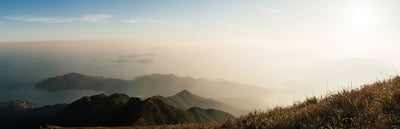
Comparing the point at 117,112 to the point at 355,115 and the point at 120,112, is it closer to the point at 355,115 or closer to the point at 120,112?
the point at 120,112

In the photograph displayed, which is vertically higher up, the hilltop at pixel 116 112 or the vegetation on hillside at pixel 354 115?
the vegetation on hillside at pixel 354 115

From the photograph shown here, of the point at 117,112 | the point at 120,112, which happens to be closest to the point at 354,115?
the point at 120,112

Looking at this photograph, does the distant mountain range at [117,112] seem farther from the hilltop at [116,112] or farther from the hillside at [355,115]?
the hillside at [355,115]

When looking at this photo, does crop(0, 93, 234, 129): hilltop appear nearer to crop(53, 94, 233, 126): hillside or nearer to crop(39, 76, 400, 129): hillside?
crop(53, 94, 233, 126): hillside

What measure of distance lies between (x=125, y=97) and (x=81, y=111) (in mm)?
45135

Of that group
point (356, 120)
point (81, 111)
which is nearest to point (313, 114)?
point (356, 120)

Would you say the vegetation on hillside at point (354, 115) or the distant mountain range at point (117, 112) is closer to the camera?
the vegetation on hillside at point (354, 115)

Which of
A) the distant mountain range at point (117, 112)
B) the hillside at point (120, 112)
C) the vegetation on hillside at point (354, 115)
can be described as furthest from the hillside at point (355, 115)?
the distant mountain range at point (117, 112)

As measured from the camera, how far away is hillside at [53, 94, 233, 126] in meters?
119

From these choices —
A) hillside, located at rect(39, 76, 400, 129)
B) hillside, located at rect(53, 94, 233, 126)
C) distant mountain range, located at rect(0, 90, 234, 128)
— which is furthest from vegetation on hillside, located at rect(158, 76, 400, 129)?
distant mountain range, located at rect(0, 90, 234, 128)

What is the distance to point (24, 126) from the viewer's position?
632 ft

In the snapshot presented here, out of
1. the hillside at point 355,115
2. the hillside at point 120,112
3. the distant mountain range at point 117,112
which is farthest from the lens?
the distant mountain range at point 117,112

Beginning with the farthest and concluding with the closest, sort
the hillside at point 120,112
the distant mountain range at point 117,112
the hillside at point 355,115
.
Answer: the distant mountain range at point 117,112
the hillside at point 120,112
the hillside at point 355,115

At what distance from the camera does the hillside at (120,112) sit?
118875 mm
